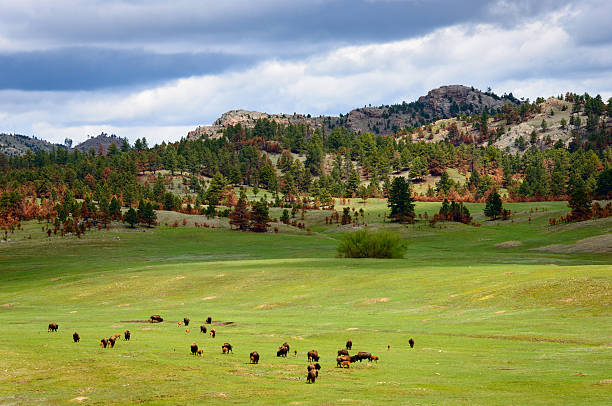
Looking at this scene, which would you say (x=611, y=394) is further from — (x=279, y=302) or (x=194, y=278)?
(x=194, y=278)

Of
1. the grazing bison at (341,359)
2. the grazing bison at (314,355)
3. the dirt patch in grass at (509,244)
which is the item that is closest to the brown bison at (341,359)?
the grazing bison at (341,359)

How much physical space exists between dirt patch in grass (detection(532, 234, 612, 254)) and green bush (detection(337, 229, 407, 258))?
32.4 meters

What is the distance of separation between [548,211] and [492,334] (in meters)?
175

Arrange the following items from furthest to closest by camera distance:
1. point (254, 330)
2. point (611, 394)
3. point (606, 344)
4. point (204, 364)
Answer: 1. point (254, 330)
2. point (606, 344)
3. point (204, 364)
4. point (611, 394)

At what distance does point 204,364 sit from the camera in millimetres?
28672

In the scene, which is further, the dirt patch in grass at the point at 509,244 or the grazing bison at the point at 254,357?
the dirt patch in grass at the point at 509,244

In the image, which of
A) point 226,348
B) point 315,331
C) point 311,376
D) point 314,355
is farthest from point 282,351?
point 315,331

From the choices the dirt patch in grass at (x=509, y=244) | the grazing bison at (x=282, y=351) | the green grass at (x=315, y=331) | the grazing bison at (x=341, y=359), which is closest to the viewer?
the green grass at (x=315, y=331)

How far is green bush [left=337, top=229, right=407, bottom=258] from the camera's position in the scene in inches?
4227

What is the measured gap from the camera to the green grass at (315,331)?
22656 millimetres

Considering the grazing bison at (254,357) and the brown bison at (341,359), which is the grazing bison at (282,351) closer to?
the grazing bison at (254,357)

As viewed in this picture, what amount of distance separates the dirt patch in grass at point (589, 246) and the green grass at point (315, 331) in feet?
18.8

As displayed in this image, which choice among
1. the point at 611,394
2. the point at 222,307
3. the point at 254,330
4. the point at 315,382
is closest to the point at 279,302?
the point at 222,307

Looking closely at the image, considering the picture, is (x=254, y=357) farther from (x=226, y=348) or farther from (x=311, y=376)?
(x=311, y=376)
